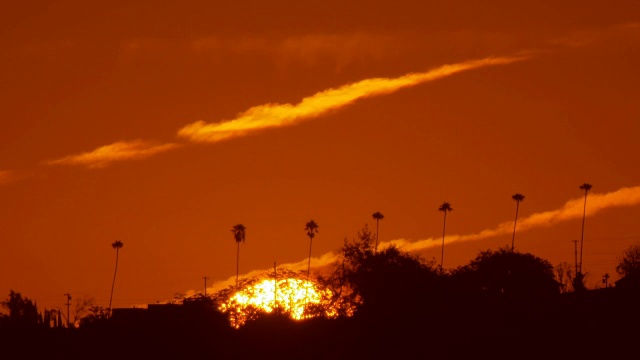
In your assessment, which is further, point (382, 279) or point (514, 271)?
point (514, 271)

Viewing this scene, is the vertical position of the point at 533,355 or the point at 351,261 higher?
the point at 351,261

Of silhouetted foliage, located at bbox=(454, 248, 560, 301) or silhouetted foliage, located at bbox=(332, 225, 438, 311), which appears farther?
silhouetted foliage, located at bbox=(454, 248, 560, 301)

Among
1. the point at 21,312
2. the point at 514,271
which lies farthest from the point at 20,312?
the point at 514,271

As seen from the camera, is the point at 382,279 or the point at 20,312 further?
the point at 20,312

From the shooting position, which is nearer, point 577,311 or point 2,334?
point 577,311

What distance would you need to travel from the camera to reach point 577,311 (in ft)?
325

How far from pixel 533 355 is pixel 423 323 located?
7664 mm

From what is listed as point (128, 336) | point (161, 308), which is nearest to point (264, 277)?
point (161, 308)

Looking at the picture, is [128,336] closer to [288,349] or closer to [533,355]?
[288,349]

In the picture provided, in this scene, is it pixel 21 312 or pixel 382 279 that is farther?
pixel 21 312

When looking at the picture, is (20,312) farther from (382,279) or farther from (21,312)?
(382,279)

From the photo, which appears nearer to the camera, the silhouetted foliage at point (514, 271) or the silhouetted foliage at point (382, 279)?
the silhouetted foliage at point (382, 279)

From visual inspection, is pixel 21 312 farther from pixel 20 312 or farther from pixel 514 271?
pixel 514 271

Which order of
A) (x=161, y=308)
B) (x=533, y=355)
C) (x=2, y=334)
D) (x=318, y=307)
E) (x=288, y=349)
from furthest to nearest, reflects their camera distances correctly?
(x=161, y=308)
(x=2, y=334)
(x=318, y=307)
(x=288, y=349)
(x=533, y=355)
